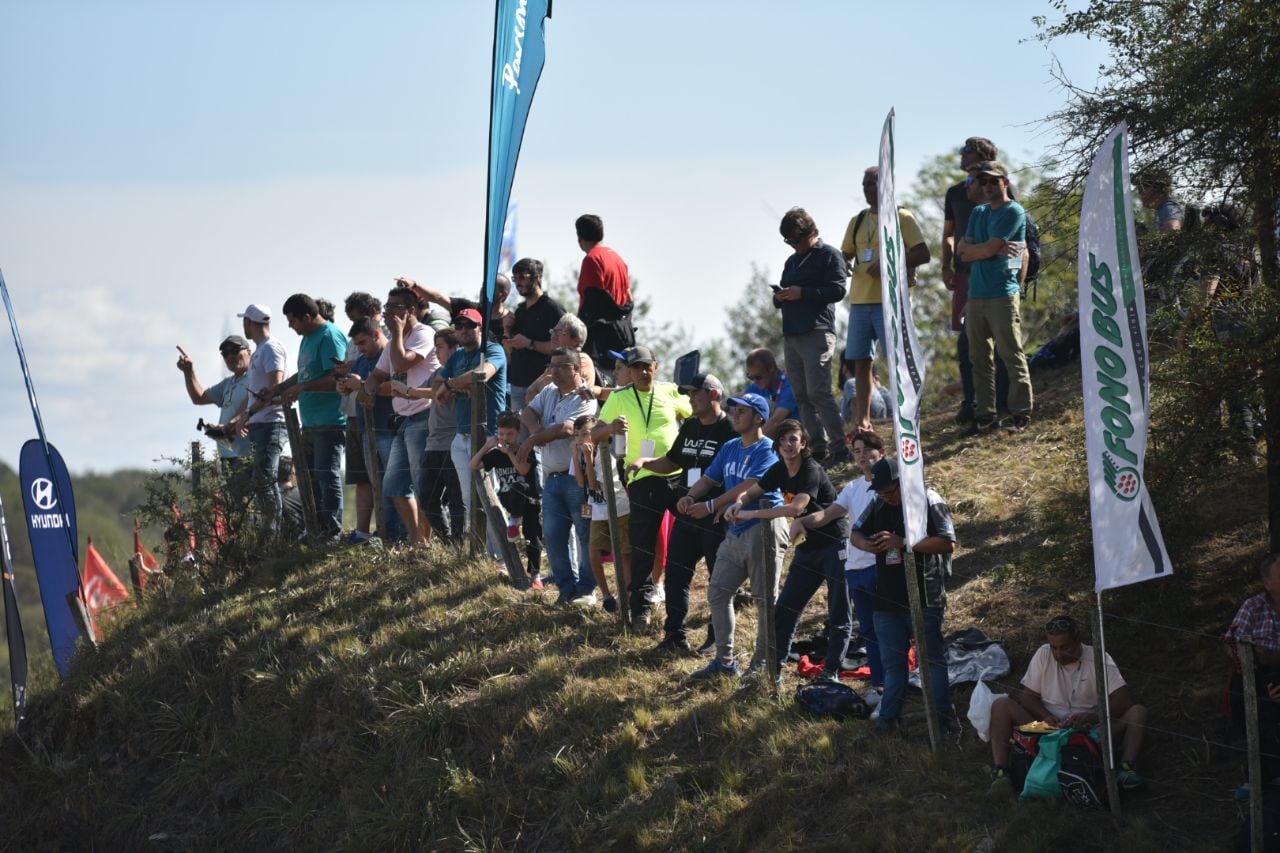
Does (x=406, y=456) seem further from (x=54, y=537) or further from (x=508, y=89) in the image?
(x=54, y=537)

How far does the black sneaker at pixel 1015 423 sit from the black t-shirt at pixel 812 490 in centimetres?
537

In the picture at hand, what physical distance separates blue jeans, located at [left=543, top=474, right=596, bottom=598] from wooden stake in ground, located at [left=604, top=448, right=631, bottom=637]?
1.14ft

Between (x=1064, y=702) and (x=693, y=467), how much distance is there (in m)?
3.08

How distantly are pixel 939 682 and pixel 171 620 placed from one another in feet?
27.0

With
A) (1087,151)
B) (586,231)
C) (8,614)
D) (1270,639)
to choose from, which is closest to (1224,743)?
(1270,639)

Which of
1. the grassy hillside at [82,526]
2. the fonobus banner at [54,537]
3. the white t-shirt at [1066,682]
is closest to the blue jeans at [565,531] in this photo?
the white t-shirt at [1066,682]

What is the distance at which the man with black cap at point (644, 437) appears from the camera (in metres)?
10.7

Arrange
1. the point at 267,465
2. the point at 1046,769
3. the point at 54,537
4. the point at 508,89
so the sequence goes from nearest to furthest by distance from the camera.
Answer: the point at 1046,769 < the point at 508,89 < the point at 267,465 < the point at 54,537

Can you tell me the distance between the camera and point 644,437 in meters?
→ 10.8

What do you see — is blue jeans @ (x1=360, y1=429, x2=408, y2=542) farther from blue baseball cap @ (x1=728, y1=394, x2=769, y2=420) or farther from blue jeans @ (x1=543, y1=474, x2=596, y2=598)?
blue baseball cap @ (x1=728, y1=394, x2=769, y2=420)

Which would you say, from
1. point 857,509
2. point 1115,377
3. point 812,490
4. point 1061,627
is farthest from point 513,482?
point 1115,377

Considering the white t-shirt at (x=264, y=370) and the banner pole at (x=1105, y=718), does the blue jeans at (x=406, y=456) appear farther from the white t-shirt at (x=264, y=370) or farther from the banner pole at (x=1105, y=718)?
the banner pole at (x=1105, y=718)

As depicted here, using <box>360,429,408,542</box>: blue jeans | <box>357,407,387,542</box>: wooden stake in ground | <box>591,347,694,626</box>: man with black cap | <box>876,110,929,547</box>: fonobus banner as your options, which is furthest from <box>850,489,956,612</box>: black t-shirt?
<box>357,407,387,542</box>: wooden stake in ground

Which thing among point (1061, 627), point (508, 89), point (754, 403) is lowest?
point (1061, 627)
